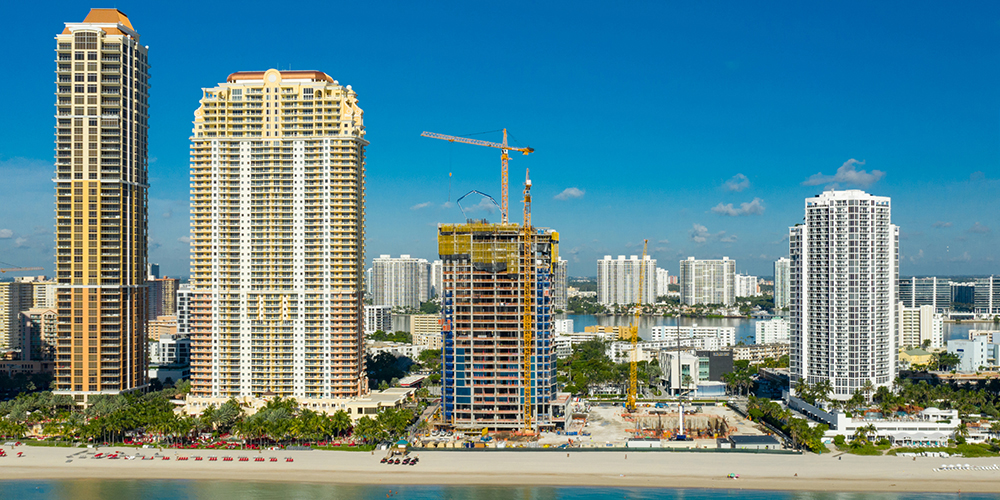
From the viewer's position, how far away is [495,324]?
6238cm

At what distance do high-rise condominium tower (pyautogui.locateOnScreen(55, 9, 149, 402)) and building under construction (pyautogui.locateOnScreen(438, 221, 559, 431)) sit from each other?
2728 centimetres

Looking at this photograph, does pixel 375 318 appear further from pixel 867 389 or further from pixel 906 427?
pixel 906 427

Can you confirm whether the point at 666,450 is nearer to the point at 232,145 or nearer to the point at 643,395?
the point at 643,395

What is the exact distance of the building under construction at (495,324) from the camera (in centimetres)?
6222

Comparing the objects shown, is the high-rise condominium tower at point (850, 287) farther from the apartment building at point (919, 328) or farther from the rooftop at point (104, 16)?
the rooftop at point (104, 16)

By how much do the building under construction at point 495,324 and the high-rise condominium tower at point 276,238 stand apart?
9.03 meters

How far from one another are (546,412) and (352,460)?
15.0 m

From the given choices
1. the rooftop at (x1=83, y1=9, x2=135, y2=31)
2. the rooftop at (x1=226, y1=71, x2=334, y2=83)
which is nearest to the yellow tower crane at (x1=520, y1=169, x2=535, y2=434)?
the rooftop at (x1=226, y1=71, x2=334, y2=83)

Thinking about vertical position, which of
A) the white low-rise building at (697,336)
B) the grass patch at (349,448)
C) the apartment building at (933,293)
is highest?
the apartment building at (933,293)

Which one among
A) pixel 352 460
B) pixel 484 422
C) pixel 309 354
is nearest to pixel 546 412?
pixel 484 422

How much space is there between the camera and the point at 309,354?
67.4 m

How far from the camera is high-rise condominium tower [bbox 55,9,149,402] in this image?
2662 inches

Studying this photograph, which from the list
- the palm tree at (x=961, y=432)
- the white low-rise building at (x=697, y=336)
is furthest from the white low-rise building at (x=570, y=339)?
the palm tree at (x=961, y=432)

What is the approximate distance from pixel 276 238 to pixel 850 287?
154 feet
